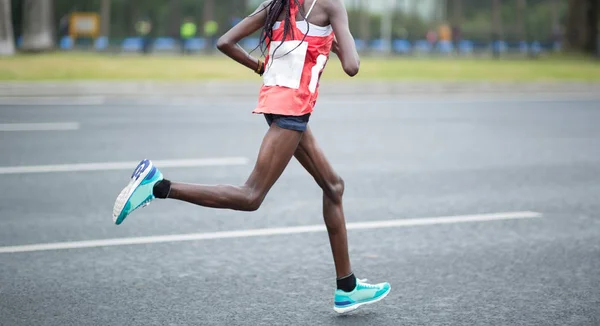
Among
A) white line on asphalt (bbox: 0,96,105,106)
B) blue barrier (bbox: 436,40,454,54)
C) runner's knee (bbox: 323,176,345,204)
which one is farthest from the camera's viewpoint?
blue barrier (bbox: 436,40,454,54)

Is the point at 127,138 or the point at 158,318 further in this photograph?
the point at 127,138

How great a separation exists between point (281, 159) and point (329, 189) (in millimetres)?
318

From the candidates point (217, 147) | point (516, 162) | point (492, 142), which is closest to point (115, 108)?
point (217, 147)

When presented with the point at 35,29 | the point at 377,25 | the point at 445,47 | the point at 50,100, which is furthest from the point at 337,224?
the point at 377,25

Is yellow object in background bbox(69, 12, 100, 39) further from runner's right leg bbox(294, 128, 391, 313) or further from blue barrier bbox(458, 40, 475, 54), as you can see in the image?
runner's right leg bbox(294, 128, 391, 313)

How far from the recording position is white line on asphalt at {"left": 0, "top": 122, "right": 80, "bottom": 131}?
12.1 meters

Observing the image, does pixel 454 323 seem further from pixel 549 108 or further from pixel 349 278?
pixel 549 108

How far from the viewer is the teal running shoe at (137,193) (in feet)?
13.7

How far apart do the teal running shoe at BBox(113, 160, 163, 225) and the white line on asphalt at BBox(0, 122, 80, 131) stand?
822 cm

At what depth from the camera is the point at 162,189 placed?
4.23 meters

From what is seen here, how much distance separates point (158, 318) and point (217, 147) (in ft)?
20.7

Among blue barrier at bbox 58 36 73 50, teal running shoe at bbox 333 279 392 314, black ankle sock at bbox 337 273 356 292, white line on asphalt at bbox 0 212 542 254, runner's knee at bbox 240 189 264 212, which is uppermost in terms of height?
runner's knee at bbox 240 189 264 212

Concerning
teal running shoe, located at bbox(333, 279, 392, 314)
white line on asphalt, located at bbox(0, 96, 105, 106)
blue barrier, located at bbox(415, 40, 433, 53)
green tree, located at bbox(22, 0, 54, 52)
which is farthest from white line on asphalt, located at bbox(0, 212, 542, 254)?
blue barrier, located at bbox(415, 40, 433, 53)

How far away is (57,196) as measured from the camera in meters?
7.71
